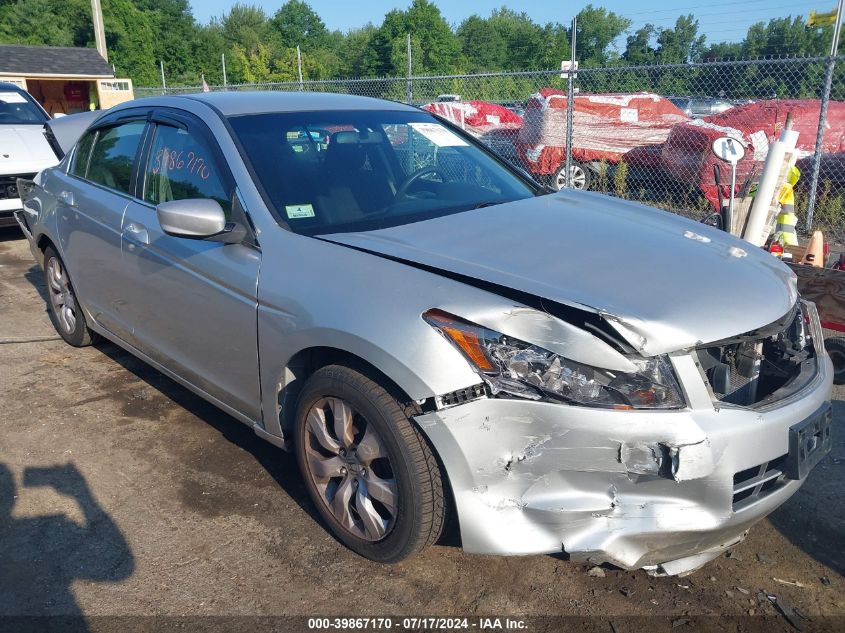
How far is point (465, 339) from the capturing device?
2.39 meters

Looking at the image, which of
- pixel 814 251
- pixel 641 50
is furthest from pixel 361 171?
pixel 641 50

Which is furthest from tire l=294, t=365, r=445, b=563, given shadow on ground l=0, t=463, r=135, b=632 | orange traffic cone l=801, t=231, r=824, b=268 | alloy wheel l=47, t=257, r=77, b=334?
orange traffic cone l=801, t=231, r=824, b=268

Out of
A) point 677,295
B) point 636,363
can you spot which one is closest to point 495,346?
point 636,363

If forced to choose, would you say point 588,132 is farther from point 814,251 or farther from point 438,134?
point 438,134

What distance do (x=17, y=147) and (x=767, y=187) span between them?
26.7ft

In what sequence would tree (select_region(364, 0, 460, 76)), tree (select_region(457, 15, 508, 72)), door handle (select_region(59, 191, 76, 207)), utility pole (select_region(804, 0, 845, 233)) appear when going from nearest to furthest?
door handle (select_region(59, 191, 76, 207)) → utility pole (select_region(804, 0, 845, 233)) → tree (select_region(364, 0, 460, 76)) → tree (select_region(457, 15, 508, 72))

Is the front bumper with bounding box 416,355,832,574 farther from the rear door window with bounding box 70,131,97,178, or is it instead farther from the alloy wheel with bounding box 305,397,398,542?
the rear door window with bounding box 70,131,97,178

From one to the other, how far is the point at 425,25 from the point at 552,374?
5638cm

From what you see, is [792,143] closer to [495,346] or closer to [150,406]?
[495,346]

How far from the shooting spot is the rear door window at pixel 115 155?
13.3 ft

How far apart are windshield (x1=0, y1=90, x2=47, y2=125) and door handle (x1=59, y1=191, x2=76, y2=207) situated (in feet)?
18.1

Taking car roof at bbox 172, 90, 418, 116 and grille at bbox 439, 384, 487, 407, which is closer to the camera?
grille at bbox 439, 384, 487, 407

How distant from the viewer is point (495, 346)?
2367 millimetres

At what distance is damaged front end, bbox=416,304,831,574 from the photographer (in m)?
2.23
